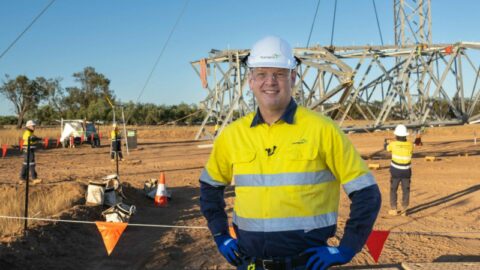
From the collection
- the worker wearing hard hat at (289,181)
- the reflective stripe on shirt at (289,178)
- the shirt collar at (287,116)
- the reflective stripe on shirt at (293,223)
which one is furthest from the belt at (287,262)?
the shirt collar at (287,116)

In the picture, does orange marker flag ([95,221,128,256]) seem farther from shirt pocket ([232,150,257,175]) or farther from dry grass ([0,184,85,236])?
shirt pocket ([232,150,257,175])

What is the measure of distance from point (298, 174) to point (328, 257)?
44cm

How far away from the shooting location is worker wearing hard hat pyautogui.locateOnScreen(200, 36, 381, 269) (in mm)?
2420

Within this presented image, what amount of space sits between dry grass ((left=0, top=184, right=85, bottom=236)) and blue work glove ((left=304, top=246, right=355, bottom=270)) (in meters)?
6.00

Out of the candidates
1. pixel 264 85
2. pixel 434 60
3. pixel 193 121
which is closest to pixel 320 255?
pixel 264 85

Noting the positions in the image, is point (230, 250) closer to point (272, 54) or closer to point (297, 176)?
point (297, 176)

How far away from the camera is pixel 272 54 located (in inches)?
102

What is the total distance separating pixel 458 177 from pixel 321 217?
15230 mm

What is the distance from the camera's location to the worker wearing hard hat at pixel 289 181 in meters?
2.42

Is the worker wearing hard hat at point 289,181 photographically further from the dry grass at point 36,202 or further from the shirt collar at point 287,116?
the dry grass at point 36,202

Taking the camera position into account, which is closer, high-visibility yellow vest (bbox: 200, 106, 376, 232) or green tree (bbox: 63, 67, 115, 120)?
high-visibility yellow vest (bbox: 200, 106, 376, 232)

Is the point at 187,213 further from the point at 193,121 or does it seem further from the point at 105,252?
the point at 193,121

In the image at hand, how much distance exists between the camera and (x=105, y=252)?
7.10 m

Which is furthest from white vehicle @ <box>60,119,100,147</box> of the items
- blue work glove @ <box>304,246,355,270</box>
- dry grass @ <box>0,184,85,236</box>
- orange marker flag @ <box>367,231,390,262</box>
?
blue work glove @ <box>304,246,355,270</box>
